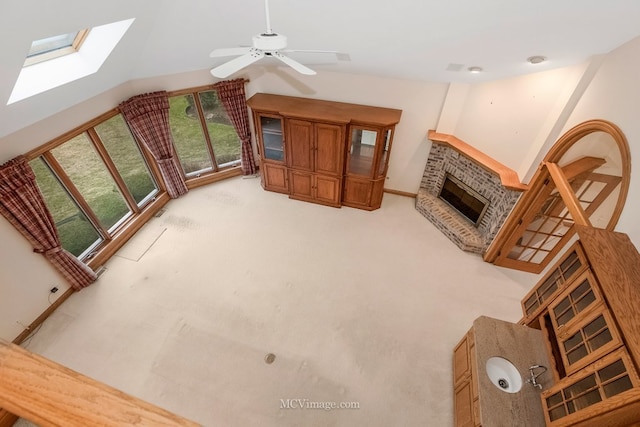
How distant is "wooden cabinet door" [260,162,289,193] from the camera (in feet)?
19.0

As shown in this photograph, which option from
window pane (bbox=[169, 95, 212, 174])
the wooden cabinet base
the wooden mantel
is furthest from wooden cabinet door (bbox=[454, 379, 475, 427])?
window pane (bbox=[169, 95, 212, 174])

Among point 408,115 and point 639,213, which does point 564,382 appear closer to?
point 639,213

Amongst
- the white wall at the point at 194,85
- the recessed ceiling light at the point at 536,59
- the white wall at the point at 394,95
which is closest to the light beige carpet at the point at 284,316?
the white wall at the point at 194,85

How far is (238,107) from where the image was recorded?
5.65 metres

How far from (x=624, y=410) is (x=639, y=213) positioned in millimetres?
1634

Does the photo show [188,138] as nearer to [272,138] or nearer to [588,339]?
[272,138]

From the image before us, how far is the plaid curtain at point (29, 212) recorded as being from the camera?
329cm

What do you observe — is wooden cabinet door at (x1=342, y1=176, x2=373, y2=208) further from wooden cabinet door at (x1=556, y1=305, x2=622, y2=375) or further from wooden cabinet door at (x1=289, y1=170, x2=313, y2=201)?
wooden cabinet door at (x1=556, y1=305, x2=622, y2=375)

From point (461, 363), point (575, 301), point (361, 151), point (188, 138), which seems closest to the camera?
point (575, 301)

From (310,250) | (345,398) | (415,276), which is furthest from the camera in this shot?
(310,250)

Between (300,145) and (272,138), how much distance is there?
69cm

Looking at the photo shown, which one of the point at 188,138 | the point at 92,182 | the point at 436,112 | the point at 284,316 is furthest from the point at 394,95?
the point at 92,182

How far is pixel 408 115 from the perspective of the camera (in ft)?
16.7

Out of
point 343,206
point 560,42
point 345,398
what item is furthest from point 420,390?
point 560,42
